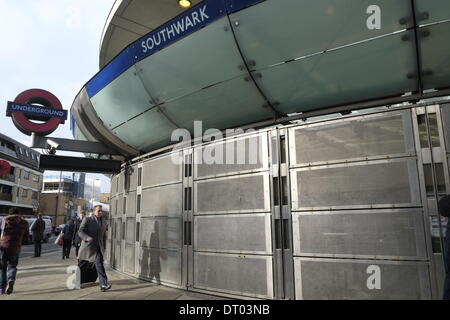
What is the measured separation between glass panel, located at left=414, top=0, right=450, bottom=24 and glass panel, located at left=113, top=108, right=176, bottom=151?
4589 mm

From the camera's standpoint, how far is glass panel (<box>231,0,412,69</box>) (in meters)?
4.17

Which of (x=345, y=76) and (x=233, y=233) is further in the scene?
(x=233, y=233)

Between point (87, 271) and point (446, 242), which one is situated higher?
point (446, 242)

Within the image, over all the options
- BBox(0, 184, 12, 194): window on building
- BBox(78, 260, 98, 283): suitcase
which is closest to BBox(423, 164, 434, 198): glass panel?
BBox(78, 260, 98, 283): suitcase

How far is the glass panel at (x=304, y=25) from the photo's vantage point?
13.7 feet

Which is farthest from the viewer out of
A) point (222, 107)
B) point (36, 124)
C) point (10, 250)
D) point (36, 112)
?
point (36, 112)

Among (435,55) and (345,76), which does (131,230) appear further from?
(435,55)

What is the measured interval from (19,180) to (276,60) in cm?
5366

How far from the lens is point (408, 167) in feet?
13.8

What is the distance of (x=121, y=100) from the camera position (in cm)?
694

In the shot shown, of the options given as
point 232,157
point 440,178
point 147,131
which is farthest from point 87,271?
point 440,178

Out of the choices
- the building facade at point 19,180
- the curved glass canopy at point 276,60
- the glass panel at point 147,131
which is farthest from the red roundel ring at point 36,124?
the building facade at point 19,180

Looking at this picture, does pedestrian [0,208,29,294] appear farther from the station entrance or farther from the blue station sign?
the blue station sign

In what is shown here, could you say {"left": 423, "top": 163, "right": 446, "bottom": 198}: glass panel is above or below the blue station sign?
below
